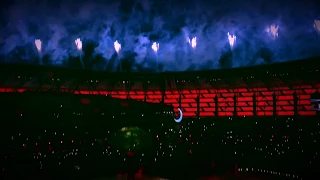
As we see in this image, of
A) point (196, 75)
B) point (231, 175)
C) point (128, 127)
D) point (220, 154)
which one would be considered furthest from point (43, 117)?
point (196, 75)

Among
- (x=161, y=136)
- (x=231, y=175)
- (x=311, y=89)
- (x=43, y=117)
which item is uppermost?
(x=311, y=89)

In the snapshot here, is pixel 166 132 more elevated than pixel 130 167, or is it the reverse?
pixel 166 132

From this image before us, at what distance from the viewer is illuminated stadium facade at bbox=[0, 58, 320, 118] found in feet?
71.7

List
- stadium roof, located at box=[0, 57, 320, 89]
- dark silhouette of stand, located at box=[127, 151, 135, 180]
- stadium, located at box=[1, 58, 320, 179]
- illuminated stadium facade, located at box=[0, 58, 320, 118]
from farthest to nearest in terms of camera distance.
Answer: illuminated stadium facade, located at box=[0, 58, 320, 118]
stadium roof, located at box=[0, 57, 320, 89]
dark silhouette of stand, located at box=[127, 151, 135, 180]
stadium, located at box=[1, 58, 320, 179]

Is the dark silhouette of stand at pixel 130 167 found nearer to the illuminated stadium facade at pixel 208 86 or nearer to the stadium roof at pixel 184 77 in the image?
the stadium roof at pixel 184 77

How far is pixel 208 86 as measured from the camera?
1069 inches

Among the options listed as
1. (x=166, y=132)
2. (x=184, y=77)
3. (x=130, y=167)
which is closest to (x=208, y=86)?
(x=184, y=77)

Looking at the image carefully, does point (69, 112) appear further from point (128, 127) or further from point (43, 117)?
point (128, 127)

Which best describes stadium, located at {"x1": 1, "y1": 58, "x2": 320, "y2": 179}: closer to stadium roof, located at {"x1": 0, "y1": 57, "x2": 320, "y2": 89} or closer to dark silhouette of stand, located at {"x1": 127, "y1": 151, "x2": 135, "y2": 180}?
stadium roof, located at {"x1": 0, "y1": 57, "x2": 320, "y2": 89}

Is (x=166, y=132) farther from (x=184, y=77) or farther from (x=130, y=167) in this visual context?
(x=184, y=77)

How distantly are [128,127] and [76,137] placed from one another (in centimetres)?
169

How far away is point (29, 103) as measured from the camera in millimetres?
8500

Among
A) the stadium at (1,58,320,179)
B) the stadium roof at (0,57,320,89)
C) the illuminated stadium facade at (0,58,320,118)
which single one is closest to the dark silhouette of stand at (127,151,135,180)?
the stadium at (1,58,320,179)

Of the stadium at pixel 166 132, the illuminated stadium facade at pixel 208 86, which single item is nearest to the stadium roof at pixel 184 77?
the illuminated stadium facade at pixel 208 86
